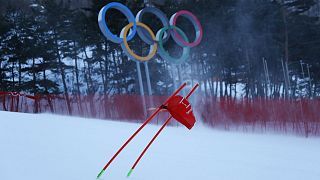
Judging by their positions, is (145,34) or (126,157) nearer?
(126,157)

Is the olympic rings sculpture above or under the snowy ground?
above

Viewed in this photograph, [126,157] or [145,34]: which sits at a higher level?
[145,34]

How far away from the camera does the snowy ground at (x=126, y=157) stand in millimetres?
4211

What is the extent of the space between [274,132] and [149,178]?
8110 millimetres

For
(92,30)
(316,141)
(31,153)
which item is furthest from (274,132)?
(92,30)

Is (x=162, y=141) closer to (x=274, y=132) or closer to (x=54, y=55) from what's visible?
(x=274, y=132)

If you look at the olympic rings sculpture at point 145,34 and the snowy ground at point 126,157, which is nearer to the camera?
the snowy ground at point 126,157

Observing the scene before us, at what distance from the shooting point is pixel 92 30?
24.3 meters

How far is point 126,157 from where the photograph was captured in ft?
17.1

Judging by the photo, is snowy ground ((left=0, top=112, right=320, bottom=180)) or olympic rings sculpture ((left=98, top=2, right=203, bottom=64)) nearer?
snowy ground ((left=0, top=112, right=320, bottom=180))

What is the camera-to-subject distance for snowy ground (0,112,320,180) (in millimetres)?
4211

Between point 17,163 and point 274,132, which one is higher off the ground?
point 17,163

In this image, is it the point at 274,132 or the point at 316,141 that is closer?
the point at 316,141

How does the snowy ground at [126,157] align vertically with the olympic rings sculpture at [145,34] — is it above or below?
below
